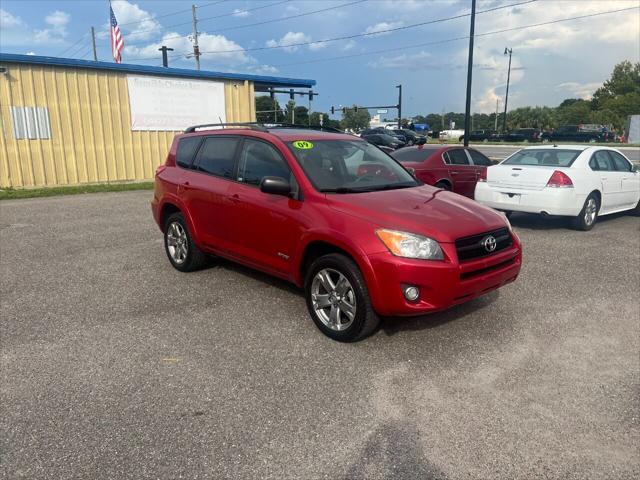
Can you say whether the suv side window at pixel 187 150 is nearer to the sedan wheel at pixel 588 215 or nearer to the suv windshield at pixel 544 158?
the suv windshield at pixel 544 158

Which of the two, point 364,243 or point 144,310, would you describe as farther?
point 144,310

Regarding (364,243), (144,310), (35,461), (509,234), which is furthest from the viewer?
(144,310)

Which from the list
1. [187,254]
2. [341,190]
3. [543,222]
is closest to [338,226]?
[341,190]

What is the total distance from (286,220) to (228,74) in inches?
554

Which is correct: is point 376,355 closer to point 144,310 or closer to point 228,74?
point 144,310

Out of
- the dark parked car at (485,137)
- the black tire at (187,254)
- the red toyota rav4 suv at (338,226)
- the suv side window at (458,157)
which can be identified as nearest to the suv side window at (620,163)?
the suv side window at (458,157)

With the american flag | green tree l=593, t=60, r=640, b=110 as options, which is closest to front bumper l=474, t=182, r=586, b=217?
the american flag

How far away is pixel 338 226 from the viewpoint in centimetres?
400

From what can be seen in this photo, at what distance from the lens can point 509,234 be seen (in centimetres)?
441

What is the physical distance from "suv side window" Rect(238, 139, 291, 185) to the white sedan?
5.29m

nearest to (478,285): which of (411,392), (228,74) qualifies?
(411,392)

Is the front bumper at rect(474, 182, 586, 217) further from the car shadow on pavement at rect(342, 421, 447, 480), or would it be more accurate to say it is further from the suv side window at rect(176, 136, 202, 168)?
the car shadow on pavement at rect(342, 421, 447, 480)

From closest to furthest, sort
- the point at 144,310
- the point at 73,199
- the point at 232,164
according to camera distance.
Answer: the point at 144,310, the point at 232,164, the point at 73,199

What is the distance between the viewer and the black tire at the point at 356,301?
386cm
